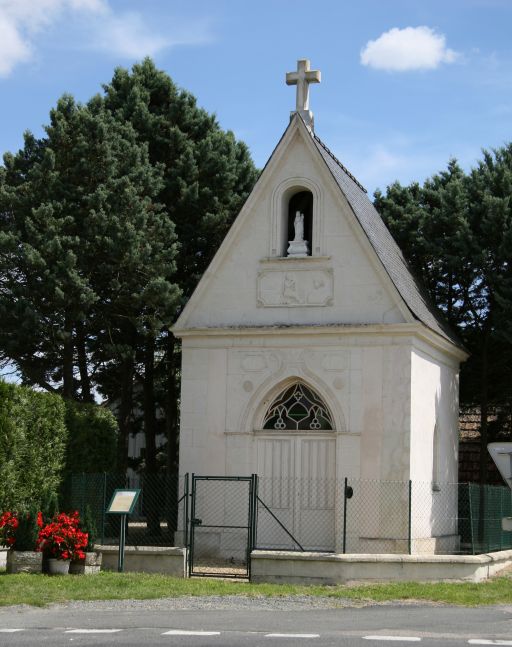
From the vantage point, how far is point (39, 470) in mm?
20734

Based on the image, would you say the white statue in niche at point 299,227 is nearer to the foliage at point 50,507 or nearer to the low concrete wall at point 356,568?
the low concrete wall at point 356,568

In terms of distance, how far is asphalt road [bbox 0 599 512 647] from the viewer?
38.3ft

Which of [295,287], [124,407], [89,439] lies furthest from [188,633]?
[124,407]

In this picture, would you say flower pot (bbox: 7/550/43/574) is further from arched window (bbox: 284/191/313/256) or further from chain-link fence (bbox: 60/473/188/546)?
arched window (bbox: 284/191/313/256)

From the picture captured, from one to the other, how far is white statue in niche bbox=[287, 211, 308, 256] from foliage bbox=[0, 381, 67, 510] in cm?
597

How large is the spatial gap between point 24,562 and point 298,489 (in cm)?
647

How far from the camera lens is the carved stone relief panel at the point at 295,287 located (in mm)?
22516

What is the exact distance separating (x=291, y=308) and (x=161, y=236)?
5905 millimetres

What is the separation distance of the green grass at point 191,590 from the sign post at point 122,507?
0.62 m

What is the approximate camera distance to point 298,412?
22.5 metres

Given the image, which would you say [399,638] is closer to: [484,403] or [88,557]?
[88,557]

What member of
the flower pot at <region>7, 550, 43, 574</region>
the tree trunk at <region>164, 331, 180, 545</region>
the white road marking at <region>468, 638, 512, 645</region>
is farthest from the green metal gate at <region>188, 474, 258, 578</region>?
the white road marking at <region>468, 638, 512, 645</region>

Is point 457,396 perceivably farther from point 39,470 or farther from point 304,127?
point 39,470

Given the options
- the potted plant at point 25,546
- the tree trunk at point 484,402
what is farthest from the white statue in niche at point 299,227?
the potted plant at point 25,546
